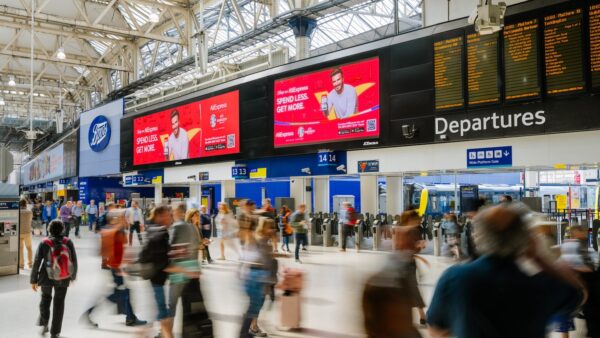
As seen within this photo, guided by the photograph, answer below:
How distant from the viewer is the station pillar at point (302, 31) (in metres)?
14.5

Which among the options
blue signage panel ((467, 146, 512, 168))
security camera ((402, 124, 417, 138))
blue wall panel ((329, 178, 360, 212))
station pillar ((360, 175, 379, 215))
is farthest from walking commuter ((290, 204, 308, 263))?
blue wall panel ((329, 178, 360, 212))

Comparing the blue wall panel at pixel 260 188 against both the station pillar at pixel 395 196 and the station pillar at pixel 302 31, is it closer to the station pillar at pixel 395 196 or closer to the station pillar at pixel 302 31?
the station pillar at pixel 395 196

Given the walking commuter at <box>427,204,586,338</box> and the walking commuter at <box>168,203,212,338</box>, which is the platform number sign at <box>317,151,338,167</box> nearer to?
the walking commuter at <box>168,203,212,338</box>

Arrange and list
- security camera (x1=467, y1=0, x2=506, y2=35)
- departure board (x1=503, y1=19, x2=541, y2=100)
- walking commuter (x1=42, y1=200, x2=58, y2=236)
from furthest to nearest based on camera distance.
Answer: walking commuter (x1=42, y1=200, x2=58, y2=236)
departure board (x1=503, y1=19, x2=541, y2=100)
security camera (x1=467, y1=0, x2=506, y2=35)

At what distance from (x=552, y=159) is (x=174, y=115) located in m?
13.8

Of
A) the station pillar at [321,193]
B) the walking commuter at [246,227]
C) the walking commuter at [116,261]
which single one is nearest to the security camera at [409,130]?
the station pillar at [321,193]

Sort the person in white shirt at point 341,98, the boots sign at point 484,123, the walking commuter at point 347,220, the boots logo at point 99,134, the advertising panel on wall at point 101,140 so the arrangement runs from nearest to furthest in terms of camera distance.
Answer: the boots sign at point 484,123 < the person in white shirt at point 341,98 < the walking commuter at point 347,220 < the advertising panel on wall at point 101,140 < the boots logo at point 99,134

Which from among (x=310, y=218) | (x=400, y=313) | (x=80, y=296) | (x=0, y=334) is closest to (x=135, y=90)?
(x=310, y=218)

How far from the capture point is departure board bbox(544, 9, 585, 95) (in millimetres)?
8625

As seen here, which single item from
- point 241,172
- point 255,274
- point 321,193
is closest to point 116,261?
→ point 255,274

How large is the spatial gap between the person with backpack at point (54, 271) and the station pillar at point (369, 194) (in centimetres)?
1038

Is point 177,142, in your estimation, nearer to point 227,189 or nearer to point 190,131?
point 190,131

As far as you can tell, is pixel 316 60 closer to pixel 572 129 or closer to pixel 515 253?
pixel 572 129

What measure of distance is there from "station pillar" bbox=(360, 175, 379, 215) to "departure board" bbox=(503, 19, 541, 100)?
6.09 m
